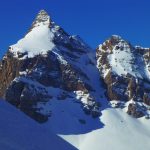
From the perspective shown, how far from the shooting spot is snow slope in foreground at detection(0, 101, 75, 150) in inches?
1199

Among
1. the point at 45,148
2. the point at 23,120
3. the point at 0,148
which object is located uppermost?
the point at 23,120

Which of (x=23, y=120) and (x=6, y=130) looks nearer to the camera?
(x=6, y=130)

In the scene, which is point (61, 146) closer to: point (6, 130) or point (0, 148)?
point (6, 130)

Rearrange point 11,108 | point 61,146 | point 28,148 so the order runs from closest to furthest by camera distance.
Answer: point 28,148 → point 61,146 → point 11,108

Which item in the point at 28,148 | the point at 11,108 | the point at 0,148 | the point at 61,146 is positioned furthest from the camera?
the point at 11,108

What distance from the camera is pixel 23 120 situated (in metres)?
36.1

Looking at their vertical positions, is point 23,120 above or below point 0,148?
above

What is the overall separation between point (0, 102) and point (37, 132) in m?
4.58

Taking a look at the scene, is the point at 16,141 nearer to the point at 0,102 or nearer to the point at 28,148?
the point at 28,148

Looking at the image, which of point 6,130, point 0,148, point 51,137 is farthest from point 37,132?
point 0,148

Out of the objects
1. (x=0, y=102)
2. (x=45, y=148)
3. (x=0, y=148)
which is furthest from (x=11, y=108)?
(x=0, y=148)

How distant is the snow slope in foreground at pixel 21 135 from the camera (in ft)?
99.9

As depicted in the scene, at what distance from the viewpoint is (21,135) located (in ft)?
106

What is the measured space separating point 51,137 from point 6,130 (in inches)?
154
